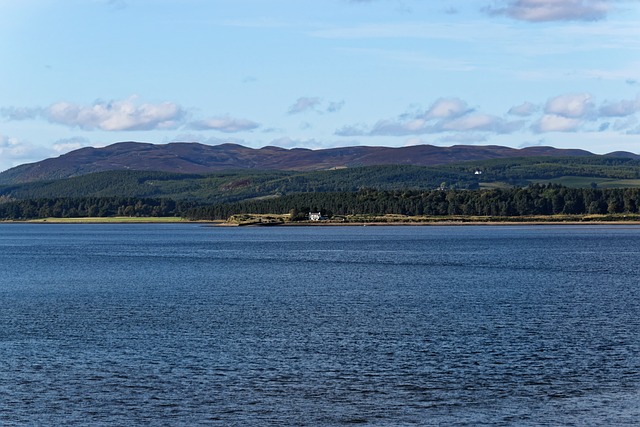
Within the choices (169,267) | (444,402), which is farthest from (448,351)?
(169,267)

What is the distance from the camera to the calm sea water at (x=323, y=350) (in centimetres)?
2898

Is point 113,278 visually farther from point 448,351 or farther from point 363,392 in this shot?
point 363,392

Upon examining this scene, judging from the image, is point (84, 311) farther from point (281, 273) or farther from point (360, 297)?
point (281, 273)

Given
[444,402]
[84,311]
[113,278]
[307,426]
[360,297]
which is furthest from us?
[113,278]

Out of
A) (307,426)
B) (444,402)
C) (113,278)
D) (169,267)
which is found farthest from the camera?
(169,267)

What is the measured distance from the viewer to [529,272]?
7850 cm

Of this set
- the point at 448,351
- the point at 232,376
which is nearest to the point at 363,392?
the point at 232,376

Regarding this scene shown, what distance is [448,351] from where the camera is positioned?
3806 cm

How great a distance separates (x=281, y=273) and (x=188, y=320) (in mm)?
33207

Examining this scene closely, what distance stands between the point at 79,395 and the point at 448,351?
547 inches

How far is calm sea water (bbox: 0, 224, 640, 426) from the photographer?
1141 inches

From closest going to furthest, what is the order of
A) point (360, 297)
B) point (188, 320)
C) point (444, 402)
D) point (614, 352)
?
point (444, 402) < point (614, 352) < point (188, 320) < point (360, 297)

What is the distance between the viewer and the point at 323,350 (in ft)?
127

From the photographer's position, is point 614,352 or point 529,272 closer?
point 614,352
